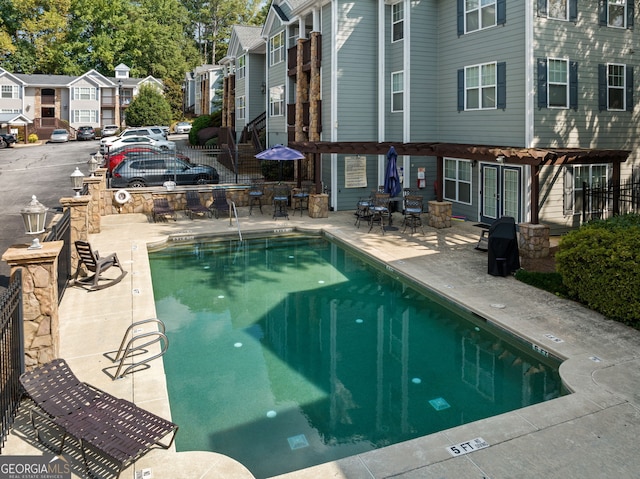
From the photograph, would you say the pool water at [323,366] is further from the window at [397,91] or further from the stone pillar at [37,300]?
the window at [397,91]

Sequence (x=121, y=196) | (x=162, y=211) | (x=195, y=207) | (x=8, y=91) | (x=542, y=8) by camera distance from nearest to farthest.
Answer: (x=542, y=8) → (x=162, y=211) → (x=195, y=207) → (x=121, y=196) → (x=8, y=91)

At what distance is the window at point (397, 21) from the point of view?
2228 centimetres

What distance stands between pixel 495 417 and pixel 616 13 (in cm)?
1764

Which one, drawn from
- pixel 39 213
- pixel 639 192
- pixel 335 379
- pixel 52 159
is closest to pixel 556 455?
pixel 335 379

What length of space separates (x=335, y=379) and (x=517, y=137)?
12.7m

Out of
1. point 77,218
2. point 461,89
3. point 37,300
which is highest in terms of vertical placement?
point 461,89

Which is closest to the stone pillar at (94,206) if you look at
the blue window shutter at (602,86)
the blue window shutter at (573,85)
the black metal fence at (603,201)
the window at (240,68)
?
the black metal fence at (603,201)

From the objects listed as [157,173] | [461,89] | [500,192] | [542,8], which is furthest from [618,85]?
[157,173]

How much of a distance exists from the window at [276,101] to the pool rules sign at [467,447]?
1023 inches

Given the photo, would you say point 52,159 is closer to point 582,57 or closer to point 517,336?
point 582,57

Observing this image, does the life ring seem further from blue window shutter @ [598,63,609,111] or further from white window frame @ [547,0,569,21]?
blue window shutter @ [598,63,609,111]

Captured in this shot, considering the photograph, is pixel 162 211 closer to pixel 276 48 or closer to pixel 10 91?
pixel 276 48

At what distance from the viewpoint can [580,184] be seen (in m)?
18.4

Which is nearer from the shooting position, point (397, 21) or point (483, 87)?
point (483, 87)
